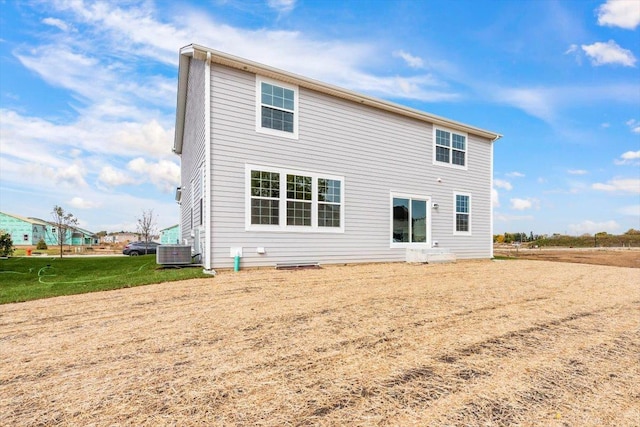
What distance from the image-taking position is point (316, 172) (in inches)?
393

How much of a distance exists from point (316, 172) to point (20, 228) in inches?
2001

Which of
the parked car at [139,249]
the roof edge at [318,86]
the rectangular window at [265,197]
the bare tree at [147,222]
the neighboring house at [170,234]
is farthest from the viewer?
the neighboring house at [170,234]

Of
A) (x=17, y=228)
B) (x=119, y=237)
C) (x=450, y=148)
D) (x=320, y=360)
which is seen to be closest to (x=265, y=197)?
(x=320, y=360)

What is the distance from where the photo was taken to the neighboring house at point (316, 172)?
337 inches

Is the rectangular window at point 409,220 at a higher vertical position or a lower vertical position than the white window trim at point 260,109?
lower

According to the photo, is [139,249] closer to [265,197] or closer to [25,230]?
[265,197]

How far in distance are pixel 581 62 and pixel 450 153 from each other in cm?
770

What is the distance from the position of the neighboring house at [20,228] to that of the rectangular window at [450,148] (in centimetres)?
5181

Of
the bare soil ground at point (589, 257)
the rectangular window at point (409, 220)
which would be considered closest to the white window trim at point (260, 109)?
the rectangular window at point (409, 220)

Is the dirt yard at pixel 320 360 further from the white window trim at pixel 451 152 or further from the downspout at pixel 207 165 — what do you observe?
the white window trim at pixel 451 152

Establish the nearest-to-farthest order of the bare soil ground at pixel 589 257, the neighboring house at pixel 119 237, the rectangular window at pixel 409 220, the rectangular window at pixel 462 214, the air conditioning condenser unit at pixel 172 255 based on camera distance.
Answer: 1. the air conditioning condenser unit at pixel 172 255
2. the rectangular window at pixel 409 220
3. the rectangular window at pixel 462 214
4. the bare soil ground at pixel 589 257
5. the neighboring house at pixel 119 237

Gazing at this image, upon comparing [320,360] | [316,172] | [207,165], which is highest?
[316,172]

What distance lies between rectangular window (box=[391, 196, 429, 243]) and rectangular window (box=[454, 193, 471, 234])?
1.77 metres

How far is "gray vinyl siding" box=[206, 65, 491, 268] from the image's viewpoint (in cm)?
857
